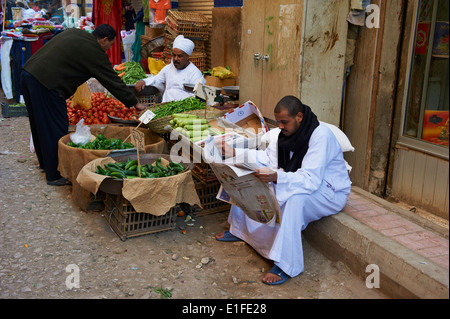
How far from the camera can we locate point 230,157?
3.89m

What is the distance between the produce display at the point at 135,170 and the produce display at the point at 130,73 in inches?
151

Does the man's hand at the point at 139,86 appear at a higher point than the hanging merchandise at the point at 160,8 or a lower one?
lower

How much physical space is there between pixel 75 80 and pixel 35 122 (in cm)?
71

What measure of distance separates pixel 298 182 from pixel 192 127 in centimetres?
162

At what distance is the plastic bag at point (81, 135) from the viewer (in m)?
5.34

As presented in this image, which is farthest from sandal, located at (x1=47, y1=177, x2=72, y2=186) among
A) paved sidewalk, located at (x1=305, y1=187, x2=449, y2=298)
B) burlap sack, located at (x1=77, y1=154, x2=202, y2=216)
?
paved sidewalk, located at (x1=305, y1=187, x2=449, y2=298)

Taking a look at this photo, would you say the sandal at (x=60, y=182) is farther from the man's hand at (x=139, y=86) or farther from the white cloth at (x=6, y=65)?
the white cloth at (x=6, y=65)

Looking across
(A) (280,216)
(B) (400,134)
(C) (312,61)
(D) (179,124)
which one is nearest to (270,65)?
(C) (312,61)

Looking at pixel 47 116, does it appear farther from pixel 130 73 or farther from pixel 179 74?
pixel 130 73

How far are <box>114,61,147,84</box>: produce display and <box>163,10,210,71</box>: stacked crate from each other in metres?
0.61

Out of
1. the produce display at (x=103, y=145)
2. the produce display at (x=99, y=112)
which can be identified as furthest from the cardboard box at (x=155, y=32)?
the produce display at (x=103, y=145)

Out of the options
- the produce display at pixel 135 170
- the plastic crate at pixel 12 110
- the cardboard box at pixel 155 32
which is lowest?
the plastic crate at pixel 12 110

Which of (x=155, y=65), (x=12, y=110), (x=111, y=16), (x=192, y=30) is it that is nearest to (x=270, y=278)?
(x=192, y=30)

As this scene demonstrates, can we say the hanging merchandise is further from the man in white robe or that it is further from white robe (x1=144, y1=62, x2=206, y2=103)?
the man in white robe
